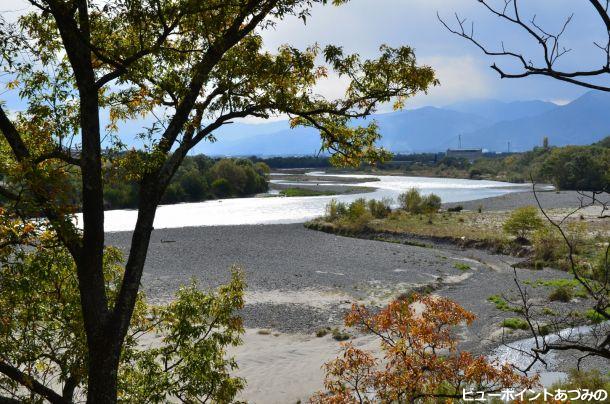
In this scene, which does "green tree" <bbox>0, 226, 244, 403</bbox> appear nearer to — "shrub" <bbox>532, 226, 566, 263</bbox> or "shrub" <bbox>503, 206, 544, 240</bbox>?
"shrub" <bbox>532, 226, 566, 263</bbox>

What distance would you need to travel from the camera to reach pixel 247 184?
100188 mm

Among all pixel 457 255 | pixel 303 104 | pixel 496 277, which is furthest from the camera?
pixel 457 255

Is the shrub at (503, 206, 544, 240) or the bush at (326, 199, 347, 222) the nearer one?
the shrub at (503, 206, 544, 240)

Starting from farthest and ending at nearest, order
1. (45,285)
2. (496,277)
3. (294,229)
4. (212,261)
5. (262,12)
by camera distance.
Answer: (294,229) → (212,261) → (496,277) → (45,285) → (262,12)

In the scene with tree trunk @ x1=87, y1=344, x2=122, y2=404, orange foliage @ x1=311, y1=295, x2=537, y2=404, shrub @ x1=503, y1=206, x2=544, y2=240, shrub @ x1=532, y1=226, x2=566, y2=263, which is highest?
tree trunk @ x1=87, y1=344, x2=122, y2=404

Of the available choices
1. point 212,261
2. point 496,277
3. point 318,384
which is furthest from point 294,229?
point 318,384

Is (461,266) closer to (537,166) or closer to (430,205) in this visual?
(430,205)

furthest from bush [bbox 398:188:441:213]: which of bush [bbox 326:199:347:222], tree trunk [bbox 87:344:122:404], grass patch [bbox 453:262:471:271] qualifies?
tree trunk [bbox 87:344:122:404]

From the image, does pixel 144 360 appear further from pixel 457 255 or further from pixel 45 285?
pixel 457 255

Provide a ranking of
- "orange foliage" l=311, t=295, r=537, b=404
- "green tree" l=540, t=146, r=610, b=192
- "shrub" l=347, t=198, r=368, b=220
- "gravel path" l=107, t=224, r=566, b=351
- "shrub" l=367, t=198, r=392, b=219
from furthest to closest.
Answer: "green tree" l=540, t=146, r=610, b=192, "shrub" l=367, t=198, r=392, b=219, "shrub" l=347, t=198, r=368, b=220, "gravel path" l=107, t=224, r=566, b=351, "orange foliage" l=311, t=295, r=537, b=404

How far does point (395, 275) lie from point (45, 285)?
1021 inches

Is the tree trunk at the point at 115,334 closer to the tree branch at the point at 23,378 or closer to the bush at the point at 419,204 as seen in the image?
the tree branch at the point at 23,378

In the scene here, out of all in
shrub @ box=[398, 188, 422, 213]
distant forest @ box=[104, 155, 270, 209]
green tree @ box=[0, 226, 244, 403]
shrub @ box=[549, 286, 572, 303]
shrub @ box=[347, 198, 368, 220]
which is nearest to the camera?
green tree @ box=[0, 226, 244, 403]

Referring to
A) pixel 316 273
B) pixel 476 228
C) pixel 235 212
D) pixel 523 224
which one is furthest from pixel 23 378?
pixel 235 212
